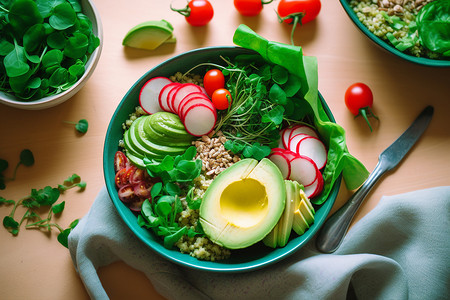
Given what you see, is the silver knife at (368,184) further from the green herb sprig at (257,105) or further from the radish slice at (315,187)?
the green herb sprig at (257,105)

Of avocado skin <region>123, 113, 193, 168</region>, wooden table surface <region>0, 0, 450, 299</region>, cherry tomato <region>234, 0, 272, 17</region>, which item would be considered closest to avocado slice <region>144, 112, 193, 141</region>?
avocado skin <region>123, 113, 193, 168</region>

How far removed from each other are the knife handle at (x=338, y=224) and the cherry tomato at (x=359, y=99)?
0.78ft

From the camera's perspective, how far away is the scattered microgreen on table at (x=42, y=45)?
114 cm

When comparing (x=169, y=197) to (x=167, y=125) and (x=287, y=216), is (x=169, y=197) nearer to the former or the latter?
(x=167, y=125)

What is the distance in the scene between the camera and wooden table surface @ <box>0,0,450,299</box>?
1239mm

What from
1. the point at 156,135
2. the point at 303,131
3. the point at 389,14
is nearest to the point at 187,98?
the point at 156,135

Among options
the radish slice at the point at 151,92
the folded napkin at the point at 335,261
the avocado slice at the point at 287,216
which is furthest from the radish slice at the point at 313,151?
Answer: the radish slice at the point at 151,92

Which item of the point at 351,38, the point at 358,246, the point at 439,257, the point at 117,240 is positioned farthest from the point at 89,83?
the point at 439,257

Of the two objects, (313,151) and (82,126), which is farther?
(82,126)

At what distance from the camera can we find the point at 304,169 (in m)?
1.13

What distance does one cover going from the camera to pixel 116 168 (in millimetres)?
1155

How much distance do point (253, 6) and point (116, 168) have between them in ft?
2.29

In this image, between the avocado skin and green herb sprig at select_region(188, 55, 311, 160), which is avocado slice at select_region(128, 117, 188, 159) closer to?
the avocado skin

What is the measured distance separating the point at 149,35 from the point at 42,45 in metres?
0.33
